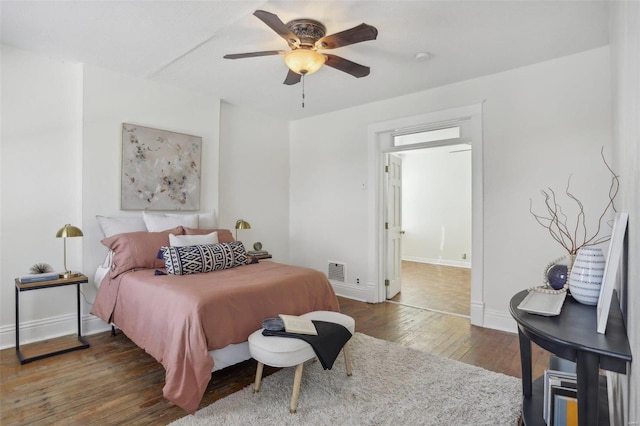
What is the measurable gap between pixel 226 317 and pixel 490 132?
3081 mm

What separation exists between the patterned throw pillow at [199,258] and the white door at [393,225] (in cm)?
215

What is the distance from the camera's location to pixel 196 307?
6.64 feet

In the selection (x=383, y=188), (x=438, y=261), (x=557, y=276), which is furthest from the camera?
(x=438, y=261)

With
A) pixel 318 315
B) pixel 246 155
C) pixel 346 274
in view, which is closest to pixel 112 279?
pixel 318 315

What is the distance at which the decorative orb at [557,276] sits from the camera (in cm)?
166

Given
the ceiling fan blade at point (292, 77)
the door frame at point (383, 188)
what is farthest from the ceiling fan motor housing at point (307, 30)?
the door frame at point (383, 188)

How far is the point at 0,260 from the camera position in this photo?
2.87m

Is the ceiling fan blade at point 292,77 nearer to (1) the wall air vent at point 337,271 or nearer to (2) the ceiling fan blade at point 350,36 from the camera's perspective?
(2) the ceiling fan blade at point 350,36

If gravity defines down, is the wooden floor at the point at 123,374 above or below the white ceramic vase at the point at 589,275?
below

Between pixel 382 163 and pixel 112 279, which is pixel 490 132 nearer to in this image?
pixel 382 163

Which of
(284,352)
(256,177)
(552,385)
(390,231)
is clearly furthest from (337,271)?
(552,385)

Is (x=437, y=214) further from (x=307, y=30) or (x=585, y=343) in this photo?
(x=585, y=343)

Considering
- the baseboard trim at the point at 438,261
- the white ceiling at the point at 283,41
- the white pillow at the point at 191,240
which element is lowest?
the baseboard trim at the point at 438,261

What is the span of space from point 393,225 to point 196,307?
10.4 ft
